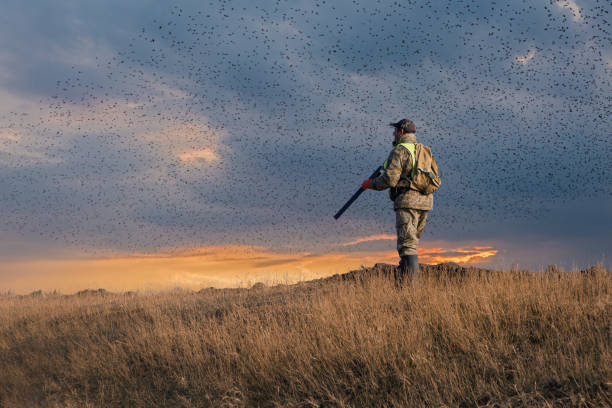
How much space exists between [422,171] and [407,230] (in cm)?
112

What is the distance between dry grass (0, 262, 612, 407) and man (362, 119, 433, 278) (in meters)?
0.58

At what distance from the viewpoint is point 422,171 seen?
8.64 m

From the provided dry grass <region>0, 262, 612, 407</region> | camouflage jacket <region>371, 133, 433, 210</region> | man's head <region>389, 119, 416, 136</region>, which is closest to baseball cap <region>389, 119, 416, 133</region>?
man's head <region>389, 119, 416, 136</region>

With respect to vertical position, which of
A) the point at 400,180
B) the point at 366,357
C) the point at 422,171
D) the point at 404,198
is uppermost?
the point at 422,171

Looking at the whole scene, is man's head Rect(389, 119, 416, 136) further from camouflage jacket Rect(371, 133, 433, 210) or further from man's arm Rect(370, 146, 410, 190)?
man's arm Rect(370, 146, 410, 190)

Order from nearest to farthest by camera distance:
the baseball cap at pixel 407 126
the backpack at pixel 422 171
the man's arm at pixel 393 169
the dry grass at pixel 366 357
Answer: the dry grass at pixel 366 357
the man's arm at pixel 393 169
the backpack at pixel 422 171
the baseball cap at pixel 407 126

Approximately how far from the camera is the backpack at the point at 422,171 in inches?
339

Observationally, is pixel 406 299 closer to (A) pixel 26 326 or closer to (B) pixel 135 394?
(B) pixel 135 394

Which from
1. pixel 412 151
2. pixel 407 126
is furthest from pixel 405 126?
pixel 412 151

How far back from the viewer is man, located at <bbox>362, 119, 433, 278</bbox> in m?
8.54

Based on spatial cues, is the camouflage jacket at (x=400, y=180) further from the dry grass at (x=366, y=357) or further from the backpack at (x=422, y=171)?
the dry grass at (x=366, y=357)

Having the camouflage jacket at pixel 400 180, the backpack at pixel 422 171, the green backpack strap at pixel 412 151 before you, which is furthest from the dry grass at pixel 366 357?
the green backpack strap at pixel 412 151

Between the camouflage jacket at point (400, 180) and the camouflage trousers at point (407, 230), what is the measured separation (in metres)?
0.12

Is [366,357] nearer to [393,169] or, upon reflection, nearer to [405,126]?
[393,169]
